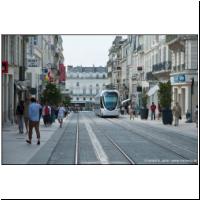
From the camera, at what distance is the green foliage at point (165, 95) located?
41.8 metres

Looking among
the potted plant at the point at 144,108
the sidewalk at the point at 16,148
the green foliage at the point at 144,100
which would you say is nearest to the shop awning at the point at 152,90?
the green foliage at the point at 144,100

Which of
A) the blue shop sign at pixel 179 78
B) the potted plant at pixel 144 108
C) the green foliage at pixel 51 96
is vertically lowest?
the potted plant at pixel 144 108

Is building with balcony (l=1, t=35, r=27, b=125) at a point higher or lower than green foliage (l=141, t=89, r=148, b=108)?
higher

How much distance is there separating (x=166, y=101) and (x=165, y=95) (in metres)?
0.59

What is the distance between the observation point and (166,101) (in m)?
41.9

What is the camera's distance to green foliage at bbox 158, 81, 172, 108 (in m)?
41.8

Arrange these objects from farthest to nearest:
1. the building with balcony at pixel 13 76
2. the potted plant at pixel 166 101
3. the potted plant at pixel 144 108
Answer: the potted plant at pixel 144 108, the potted plant at pixel 166 101, the building with balcony at pixel 13 76

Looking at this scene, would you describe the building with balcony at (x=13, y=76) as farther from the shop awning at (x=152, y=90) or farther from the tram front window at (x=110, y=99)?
→ the tram front window at (x=110, y=99)

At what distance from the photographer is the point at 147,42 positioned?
65.5m

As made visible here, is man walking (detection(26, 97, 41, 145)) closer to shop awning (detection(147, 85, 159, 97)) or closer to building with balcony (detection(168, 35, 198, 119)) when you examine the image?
building with balcony (detection(168, 35, 198, 119))

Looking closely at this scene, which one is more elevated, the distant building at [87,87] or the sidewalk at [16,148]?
the distant building at [87,87]

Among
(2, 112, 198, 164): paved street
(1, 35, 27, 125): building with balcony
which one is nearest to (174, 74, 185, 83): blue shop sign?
(1, 35, 27, 125): building with balcony

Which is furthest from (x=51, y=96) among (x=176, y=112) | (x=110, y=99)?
(x=110, y=99)

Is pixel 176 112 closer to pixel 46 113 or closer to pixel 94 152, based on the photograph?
pixel 46 113
